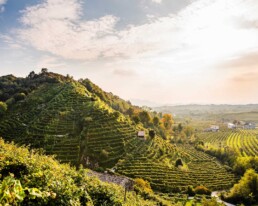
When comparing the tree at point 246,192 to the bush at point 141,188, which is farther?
the tree at point 246,192

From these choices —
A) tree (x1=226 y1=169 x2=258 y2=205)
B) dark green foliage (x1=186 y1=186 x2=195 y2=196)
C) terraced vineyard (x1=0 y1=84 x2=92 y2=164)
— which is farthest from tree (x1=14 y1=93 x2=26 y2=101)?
tree (x1=226 y1=169 x2=258 y2=205)

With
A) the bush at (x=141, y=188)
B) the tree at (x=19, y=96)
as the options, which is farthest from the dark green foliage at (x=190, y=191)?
the tree at (x=19, y=96)

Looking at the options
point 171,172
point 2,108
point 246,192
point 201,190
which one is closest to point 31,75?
point 2,108

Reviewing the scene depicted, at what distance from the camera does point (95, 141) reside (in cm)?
5403

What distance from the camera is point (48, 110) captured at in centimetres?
6366

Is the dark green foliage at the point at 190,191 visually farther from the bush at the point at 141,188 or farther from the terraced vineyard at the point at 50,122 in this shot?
the terraced vineyard at the point at 50,122

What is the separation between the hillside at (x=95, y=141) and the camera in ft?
161

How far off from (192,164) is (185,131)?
5220 centimetres

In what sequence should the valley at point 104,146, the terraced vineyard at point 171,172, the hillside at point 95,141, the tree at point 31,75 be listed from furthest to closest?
the tree at point 31,75 < the hillside at point 95,141 < the terraced vineyard at point 171,172 < the valley at point 104,146

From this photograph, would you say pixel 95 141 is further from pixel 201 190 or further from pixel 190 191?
pixel 201 190

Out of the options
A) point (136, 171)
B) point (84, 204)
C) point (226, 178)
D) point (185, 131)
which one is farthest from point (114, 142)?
point (185, 131)

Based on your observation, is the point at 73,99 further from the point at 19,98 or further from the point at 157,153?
the point at 157,153

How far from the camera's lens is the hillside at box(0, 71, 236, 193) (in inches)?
1932

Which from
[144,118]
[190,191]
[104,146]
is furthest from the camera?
[144,118]
